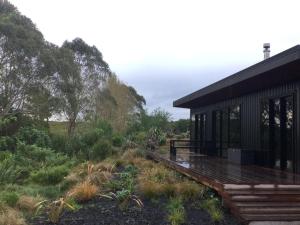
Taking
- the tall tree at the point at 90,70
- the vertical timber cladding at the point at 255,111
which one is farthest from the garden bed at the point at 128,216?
the tall tree at the point at 90,70

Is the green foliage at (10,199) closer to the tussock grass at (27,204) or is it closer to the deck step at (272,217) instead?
the tussock grass at (27,204)

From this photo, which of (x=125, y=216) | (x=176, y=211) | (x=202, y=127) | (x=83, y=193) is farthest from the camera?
(x=202, y=127)

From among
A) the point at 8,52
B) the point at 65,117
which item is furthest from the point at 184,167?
the point at 65,117

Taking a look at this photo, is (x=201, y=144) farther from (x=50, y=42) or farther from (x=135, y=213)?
(x=50, y=42)

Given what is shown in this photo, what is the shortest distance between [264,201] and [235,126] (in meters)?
7.72

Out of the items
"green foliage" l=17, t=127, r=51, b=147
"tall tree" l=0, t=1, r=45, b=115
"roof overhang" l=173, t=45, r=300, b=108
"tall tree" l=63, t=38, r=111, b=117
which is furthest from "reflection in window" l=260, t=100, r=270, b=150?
"tall tree" l=63, t=38, r=111, b=117

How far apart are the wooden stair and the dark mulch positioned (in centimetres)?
24

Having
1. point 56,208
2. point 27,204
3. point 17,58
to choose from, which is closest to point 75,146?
point 17,58

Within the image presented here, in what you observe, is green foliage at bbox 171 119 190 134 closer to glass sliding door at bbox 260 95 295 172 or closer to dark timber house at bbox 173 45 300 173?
dark timber house at bbox 173 45 300 173

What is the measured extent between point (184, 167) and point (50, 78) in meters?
20.1

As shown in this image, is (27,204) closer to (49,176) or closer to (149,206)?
(149,206)

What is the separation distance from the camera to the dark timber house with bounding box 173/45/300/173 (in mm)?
10016

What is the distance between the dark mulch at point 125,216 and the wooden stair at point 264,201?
0.78 feet

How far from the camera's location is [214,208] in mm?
7363
